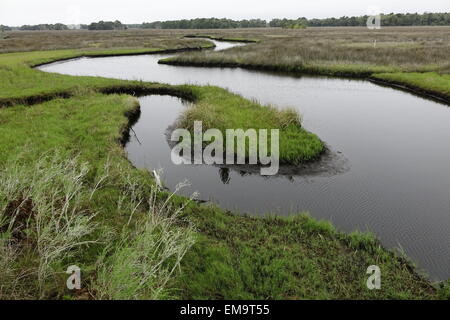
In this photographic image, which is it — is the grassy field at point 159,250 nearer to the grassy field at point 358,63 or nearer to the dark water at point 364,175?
the dark water at point 364,175

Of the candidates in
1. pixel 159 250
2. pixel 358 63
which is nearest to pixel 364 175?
pixel 159 250

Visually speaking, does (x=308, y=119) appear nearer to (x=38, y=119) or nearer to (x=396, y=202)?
(x=396, y=202)

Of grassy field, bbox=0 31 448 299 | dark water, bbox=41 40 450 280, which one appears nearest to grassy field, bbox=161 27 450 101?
dark water, bbox=41 40 450 280

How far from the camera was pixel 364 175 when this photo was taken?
485 inches

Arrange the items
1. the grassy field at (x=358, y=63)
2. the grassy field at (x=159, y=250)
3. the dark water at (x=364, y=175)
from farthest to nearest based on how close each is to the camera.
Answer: the grassy field at (x=358, y=63), the dark water at (x=364, y=175), the grassy field at (x=159, y=250)

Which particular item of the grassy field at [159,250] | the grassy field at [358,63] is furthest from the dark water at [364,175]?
the grassy field at [358,63]

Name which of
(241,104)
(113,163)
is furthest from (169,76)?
(113,163)

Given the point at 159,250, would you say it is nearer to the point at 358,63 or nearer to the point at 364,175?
the point at 364,175

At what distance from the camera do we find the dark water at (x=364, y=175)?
8984mm

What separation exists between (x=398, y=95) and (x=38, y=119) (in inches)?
1008

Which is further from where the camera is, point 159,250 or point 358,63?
point 358,63

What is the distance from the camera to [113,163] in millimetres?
11914

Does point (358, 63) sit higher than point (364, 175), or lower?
higher

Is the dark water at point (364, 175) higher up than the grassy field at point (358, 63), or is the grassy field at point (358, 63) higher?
the grassy field at point (358, 63)
